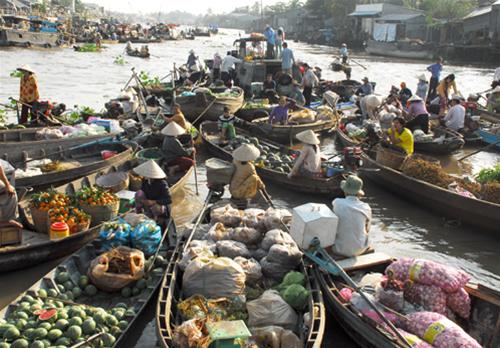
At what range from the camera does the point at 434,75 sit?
16.6 meters

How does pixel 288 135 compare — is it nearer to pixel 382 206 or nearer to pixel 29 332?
pixel 382 206

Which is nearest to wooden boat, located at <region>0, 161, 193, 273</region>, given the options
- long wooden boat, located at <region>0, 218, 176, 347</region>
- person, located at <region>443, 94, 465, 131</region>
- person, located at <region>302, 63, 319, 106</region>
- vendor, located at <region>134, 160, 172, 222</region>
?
long wooden boat, located at <region>0, 218, 176, 347</region>

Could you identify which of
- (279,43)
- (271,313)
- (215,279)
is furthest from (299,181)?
(279,43)

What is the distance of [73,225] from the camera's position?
680cm

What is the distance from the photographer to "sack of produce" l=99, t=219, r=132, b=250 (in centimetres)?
627

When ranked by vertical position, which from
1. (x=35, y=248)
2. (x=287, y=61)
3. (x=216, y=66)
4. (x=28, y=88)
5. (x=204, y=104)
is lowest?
(x=35, y=248)

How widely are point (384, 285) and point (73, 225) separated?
14.1 feet

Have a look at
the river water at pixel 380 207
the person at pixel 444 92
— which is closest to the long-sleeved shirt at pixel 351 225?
the river water at pixel 380 207

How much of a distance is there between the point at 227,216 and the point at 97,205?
2078mm

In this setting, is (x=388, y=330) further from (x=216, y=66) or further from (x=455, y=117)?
(x=216, y=66)

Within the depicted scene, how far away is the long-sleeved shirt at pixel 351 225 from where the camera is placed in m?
5.73

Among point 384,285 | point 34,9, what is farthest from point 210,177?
point 34,9

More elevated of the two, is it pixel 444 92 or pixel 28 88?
pixel 444 92

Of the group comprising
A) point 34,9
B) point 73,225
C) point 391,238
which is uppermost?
point 34,9
